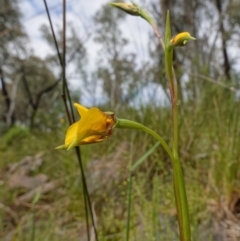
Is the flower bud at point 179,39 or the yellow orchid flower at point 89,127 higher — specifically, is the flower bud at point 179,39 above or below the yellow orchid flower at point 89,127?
above

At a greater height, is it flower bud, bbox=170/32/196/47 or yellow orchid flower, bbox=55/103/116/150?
flower bud, bbox=170/32/196/47

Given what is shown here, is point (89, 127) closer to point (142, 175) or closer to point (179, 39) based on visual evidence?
point (179, 39)

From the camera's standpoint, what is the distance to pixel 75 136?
1.86 feet

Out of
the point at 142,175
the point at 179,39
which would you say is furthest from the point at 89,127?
the point at 142,175

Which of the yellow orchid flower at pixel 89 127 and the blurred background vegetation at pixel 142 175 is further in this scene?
the blurred background vegetation at pixel 142 175

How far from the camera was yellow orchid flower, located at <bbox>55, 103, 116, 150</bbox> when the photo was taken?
558mm

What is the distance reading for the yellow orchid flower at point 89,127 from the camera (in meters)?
0.56

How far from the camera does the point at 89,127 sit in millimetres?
564

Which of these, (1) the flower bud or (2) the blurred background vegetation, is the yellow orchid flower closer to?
(1) the flower bud

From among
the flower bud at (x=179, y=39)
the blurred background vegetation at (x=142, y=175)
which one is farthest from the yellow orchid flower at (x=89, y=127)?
the blurred background vegetation at (x=142, y=175)

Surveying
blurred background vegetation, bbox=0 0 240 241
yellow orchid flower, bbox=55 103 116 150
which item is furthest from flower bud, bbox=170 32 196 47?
blurred background vegetation, bbox=0 0 240 241

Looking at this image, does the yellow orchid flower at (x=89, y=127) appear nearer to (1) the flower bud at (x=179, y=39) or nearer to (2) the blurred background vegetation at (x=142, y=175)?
(1) the flower bud at (x=179, y=39)

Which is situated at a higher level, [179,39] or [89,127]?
[179,39]

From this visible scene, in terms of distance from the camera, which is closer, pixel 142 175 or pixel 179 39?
pixel 179 39
